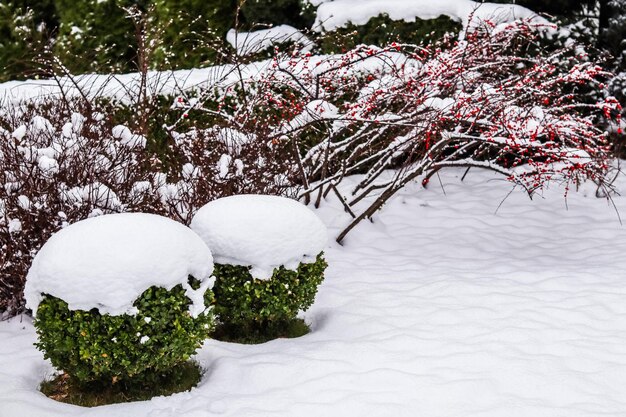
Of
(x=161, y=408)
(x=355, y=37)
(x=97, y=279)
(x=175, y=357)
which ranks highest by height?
(x=355, y=37)

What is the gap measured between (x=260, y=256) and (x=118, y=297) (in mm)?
1035

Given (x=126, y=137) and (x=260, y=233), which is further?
(x=126, y=137)

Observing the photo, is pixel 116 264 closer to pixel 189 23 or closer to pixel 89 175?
pixel 89 175

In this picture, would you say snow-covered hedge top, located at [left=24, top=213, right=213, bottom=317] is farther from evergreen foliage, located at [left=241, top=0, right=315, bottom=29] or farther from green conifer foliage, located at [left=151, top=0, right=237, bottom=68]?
evergreen foliage, located at [left=241, top=0, right=315, bottom=29]

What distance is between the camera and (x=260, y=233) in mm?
4383

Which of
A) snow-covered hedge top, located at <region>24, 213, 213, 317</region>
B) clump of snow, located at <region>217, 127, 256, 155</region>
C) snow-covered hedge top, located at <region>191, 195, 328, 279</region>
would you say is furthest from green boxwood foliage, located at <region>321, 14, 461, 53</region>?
snow-covered hedge top, located at <region>24, 213, 213, 317</region>

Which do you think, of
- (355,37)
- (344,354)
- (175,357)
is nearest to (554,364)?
(344,354)

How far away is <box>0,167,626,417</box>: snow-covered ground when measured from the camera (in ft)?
12.2

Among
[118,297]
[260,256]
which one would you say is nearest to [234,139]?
[260,256]

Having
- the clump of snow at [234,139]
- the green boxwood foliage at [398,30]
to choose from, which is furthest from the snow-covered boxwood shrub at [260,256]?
the green boxwood foliage at [398,30]

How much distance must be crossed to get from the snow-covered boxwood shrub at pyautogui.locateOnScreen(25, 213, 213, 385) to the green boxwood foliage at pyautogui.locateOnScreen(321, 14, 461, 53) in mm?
5296

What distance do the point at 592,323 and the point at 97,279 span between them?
3.27 m

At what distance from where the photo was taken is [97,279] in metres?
3.54

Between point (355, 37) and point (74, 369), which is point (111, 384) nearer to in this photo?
point (74, 369)
